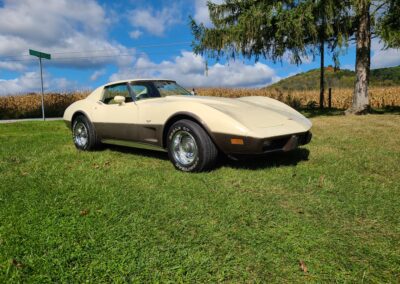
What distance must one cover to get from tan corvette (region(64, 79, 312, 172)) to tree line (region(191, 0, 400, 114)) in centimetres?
A: 733

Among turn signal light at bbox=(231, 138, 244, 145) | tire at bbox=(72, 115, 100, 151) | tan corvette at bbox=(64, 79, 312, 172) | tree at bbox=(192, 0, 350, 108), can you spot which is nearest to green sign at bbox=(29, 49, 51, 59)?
tree at bbox=(192, 0, 350, 108)

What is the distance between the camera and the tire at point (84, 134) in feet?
20.1

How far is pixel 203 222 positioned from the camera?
288cm

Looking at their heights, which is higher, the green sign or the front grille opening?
the green sign

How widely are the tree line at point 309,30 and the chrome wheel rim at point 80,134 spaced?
8.01 meters

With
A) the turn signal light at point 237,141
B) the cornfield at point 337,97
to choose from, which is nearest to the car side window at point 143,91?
the turn signal light at point 237,141

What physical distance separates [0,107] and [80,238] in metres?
22.7

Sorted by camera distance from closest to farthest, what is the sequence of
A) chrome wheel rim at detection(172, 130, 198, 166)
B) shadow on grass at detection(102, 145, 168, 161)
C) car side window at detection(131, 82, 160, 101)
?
chrome wheel rim at detection(172, 130, 198, 166) → car side window at detection(131, 82, 160, 101) → shadow on grass at detection(102, 145, 168, 161)

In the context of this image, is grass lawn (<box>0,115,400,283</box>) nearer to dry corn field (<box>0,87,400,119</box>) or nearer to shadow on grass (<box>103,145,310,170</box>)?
shadow on grass (<box>103,145,310,170</box>)

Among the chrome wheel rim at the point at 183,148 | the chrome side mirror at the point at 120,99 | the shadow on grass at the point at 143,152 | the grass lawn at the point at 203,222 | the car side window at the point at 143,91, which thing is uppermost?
the car side window at the point at 143,91

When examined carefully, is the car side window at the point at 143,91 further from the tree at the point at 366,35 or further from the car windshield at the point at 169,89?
the tree at the point at 366,35

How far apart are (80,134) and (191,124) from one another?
9.56 ft

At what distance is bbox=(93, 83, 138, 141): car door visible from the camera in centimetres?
531

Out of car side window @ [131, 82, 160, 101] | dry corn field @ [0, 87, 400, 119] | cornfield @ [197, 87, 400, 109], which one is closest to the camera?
car side window @ [131, 82, 160, 101]
